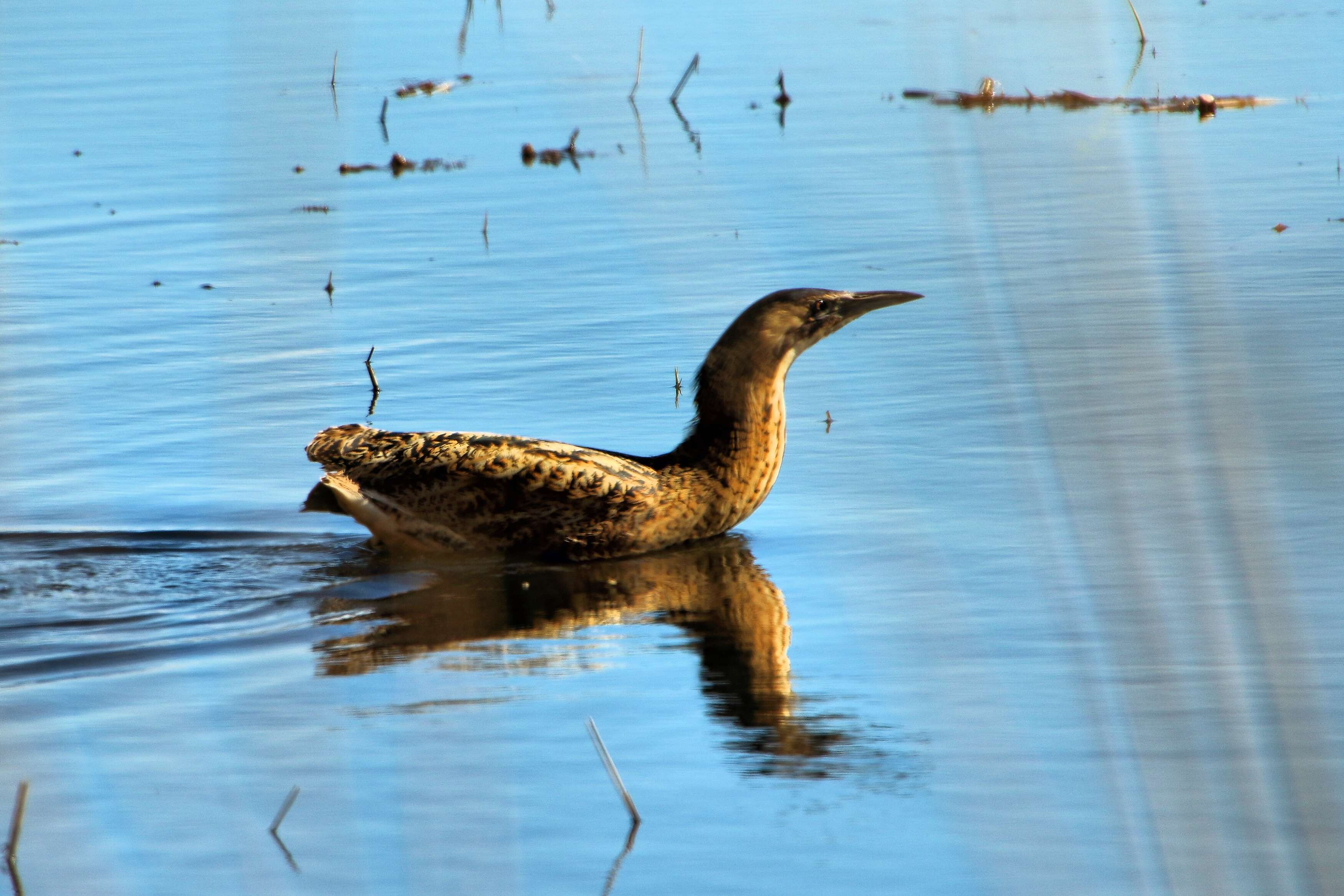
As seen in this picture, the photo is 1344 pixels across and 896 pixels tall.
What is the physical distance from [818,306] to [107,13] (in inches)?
598

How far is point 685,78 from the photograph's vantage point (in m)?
15.0

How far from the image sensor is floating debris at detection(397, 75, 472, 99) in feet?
52.3

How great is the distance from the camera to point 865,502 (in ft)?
23.5

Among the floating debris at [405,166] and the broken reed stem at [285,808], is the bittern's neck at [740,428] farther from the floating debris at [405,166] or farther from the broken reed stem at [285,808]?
the floating debris at [405,166]

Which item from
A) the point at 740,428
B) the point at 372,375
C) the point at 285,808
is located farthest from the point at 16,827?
the point at 372,375

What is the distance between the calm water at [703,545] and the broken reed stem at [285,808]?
0.16 feet

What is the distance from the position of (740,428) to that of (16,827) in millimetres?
4007

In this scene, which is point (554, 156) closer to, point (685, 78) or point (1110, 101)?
point (685, 78)

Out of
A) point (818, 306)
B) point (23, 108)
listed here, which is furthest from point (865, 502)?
point (23, 108)

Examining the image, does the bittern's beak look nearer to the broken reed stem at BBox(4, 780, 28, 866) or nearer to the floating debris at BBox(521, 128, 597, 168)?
the broken reed stem at BBox(4, 780, 28, 866)

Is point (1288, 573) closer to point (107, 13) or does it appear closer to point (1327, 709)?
point (1327, 709)

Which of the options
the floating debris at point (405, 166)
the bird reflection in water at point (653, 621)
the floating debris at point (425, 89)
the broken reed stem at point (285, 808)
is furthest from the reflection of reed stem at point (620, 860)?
the floating debris at point (425, 89)

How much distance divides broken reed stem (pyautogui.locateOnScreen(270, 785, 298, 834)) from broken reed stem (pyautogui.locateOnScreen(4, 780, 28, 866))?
0.52 metres

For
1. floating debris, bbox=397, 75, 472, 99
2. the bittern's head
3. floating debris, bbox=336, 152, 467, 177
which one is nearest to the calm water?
floating debris, bbox=336, 152, 467, 177
